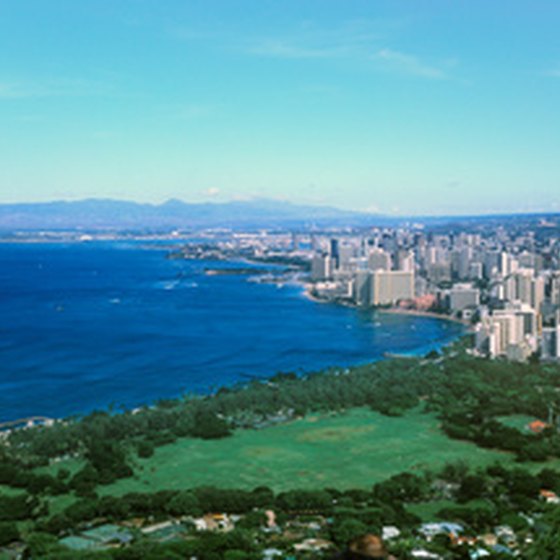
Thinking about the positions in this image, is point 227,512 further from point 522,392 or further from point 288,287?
point 288,287

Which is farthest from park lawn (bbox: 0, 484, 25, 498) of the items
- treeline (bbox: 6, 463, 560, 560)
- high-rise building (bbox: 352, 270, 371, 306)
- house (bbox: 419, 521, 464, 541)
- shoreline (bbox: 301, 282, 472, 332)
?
high-rise building (bbox: 352, 270, 371, 306)

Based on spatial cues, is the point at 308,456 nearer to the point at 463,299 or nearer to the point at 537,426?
the point at 537,426

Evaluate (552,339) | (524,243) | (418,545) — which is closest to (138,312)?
(552,339)

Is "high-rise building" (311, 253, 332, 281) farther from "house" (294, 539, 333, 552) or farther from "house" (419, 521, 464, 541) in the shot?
"house" (294, 539, 333, 552)

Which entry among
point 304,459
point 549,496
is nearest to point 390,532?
point 549,496

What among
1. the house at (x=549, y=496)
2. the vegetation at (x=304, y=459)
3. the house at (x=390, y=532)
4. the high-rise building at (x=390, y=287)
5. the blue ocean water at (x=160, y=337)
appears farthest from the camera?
the high-rise building at (x=390, y=287)

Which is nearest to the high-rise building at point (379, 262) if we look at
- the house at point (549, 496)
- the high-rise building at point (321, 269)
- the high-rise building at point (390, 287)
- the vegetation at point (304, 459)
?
the high-rise building at point (321, 269)

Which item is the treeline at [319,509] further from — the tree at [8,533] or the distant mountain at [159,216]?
the distant mountain at [159,216]
